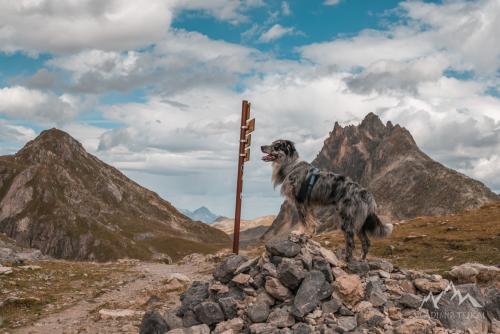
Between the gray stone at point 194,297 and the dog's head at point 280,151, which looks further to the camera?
the dog's head at point 280,151

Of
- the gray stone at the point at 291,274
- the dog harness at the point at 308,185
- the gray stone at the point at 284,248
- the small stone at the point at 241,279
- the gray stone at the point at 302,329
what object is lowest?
the gray stone at the point at 302,329

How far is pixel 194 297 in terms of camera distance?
17203 millimetres

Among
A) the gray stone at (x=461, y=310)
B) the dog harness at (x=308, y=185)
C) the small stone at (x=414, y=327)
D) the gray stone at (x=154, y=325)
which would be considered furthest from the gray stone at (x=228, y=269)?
the gray stone at (x=461, y=310)

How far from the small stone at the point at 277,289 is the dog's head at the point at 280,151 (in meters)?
4.39

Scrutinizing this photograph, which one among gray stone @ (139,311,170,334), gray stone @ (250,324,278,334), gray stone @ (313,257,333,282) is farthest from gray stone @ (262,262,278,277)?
gray stone @ (139,311,170,334)

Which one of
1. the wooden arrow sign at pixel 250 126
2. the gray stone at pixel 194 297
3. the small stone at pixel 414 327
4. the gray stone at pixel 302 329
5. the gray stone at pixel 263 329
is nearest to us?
the small stone at pixel 414 327

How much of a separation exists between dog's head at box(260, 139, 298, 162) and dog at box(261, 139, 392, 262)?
36mm

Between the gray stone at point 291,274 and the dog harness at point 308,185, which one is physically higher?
the dog harness at point 308,185

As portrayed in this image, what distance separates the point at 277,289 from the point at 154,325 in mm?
4305

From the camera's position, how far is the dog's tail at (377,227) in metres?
16.5

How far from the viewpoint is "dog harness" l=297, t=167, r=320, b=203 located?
16.4 metres

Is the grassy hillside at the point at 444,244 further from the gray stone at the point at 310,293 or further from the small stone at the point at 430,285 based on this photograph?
the gray stone at the point at 310,293

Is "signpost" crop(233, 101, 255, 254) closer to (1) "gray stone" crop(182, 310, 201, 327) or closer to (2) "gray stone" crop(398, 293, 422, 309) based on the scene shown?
(1) "gray stone" crop(182, 310, 201, 327)

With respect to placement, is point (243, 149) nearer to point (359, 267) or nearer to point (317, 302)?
point (359, 267)
